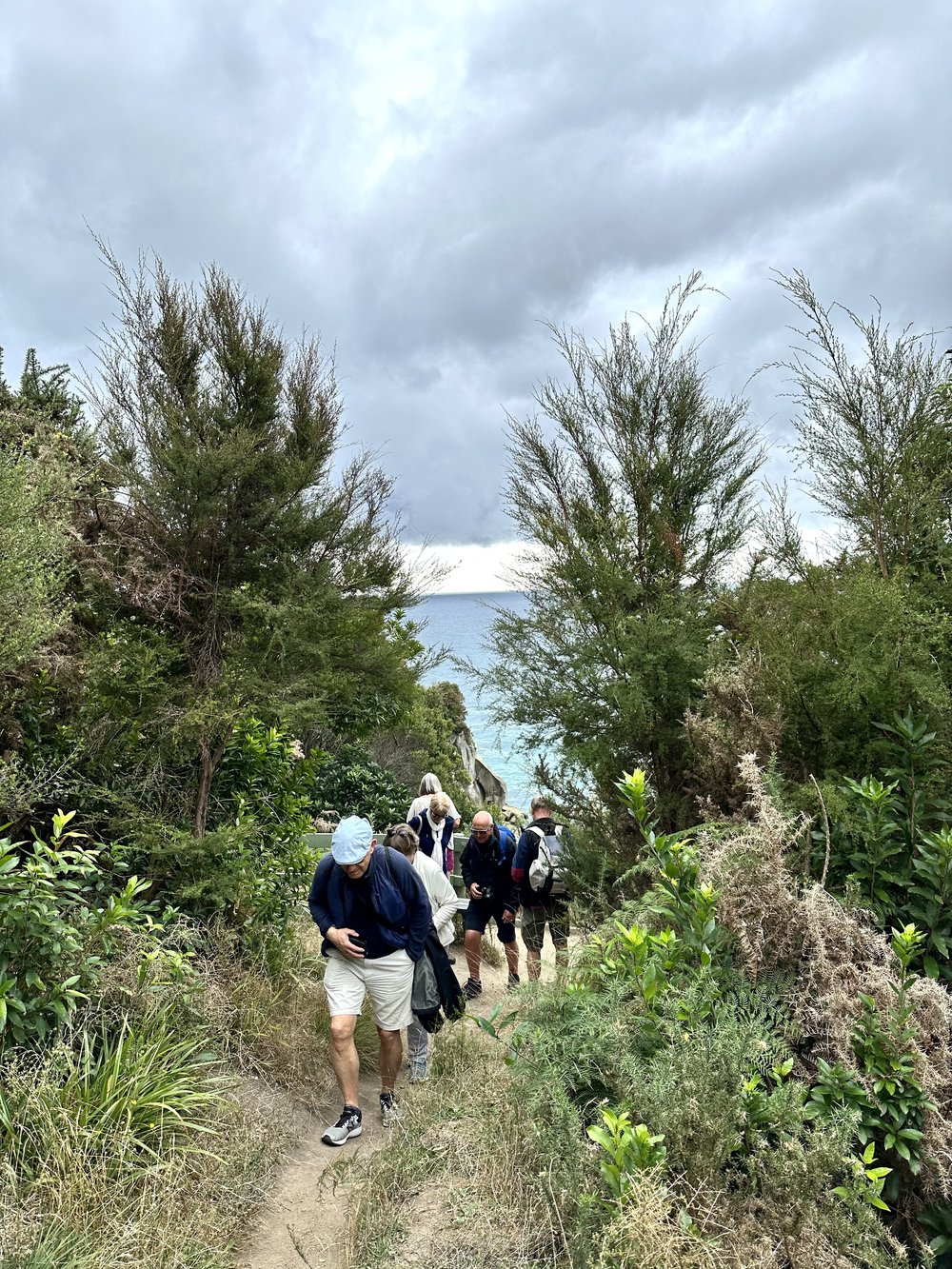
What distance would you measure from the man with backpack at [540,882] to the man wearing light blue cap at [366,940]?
1.80 m

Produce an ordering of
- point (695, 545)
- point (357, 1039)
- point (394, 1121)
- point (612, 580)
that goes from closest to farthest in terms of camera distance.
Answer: point (394, 1121) → point (357, 1039) → point (612, 580) → point (695, 545)

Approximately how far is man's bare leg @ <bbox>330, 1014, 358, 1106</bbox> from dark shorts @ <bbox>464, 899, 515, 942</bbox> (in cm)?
221

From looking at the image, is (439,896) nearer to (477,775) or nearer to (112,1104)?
(112,1104)

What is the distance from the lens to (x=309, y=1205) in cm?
363

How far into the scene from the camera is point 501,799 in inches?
992

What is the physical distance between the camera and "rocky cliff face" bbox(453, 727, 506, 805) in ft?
74.9

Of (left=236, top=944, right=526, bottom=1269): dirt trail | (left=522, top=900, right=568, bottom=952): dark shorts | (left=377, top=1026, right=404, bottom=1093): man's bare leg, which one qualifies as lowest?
(left=236, top=944, right=526, bottom=1269): dirt trail

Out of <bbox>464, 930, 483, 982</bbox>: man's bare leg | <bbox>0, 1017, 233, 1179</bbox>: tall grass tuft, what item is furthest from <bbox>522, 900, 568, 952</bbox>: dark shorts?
<bbox>0, 1017, 233, 1179</bbox>: tall grass tuft

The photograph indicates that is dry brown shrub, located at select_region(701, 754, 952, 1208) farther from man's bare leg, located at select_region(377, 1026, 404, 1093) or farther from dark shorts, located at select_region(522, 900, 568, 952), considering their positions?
dark shorts, located at select_region(522, 900, 568, 952)

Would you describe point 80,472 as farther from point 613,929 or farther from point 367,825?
point 613,929

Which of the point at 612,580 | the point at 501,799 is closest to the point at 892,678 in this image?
the point at 612,580

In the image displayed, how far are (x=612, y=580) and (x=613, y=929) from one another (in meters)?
4.01

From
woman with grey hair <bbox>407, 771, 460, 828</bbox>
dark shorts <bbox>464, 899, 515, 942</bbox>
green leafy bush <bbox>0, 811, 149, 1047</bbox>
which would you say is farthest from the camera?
woman with grey hair <bbox>407, 771, 460, 828</bbox>

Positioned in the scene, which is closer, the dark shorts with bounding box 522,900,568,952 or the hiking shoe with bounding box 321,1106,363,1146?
the hiking shoe with bounding box 321,1106,363,1146
